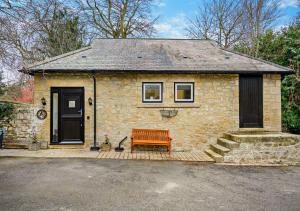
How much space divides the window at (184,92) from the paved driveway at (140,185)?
299 cm

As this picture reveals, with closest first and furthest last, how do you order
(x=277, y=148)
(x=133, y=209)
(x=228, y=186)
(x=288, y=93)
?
(x=133, y=209) → (x=228, y=186) → (x=277, y=148) → (x=288, y=93)

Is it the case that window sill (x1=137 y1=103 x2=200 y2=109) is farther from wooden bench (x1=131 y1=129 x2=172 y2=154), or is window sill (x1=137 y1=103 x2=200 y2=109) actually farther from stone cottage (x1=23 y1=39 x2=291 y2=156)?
wooden bench (x1=131 y1=129 x2=172 y2=154)

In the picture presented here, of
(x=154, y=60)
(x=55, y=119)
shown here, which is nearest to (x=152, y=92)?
(x=154, y=60)

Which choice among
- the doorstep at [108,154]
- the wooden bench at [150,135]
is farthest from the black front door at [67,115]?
the wooden bench at [150,135]

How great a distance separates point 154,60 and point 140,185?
599cm

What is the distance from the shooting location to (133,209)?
364 cm

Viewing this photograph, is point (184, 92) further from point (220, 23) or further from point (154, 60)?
point (220, 23)

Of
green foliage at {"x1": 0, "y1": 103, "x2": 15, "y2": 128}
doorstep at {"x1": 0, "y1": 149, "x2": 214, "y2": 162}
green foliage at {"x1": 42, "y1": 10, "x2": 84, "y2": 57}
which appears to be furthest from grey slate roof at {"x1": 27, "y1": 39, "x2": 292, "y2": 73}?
green foliage at {"x1": 42, "y1": 10, "x2": 84, "y2": 57}

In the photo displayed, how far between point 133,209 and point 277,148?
6.09 metres

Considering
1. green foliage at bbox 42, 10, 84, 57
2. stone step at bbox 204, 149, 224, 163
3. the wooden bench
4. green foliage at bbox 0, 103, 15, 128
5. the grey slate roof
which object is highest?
green foliage at bbox 42, 10, 84, 57

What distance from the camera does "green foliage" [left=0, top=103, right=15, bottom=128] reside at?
8.28 meters

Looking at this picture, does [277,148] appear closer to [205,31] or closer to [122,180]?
[122,180]

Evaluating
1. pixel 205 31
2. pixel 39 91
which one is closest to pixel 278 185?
pixel 39 91

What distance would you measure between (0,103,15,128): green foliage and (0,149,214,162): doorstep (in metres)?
1.15
